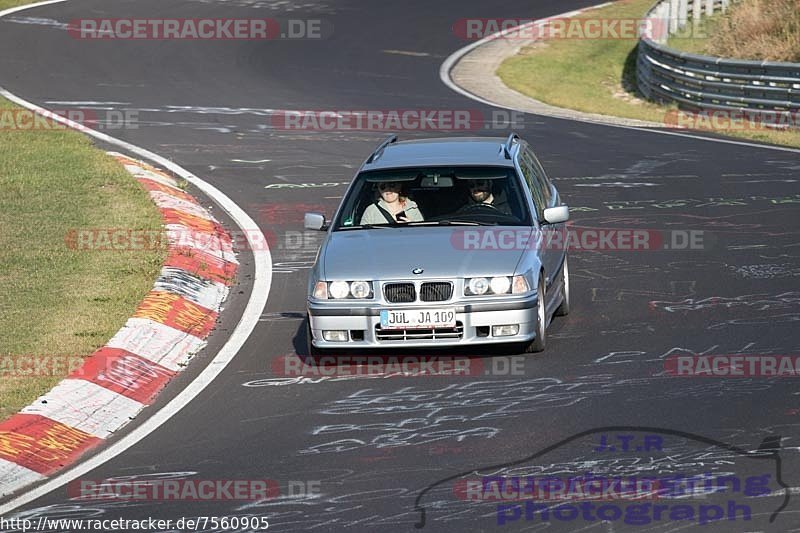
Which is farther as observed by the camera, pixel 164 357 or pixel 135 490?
pixel 164 357

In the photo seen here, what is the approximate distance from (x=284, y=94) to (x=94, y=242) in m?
12.7

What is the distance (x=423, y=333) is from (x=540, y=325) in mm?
921

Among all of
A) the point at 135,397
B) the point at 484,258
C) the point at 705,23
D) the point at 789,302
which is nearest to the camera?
the point at 135,397

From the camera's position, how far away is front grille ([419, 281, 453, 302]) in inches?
399

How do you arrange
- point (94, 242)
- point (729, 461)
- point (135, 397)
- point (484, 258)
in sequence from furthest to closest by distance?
point (94, 242) → point (484, 258) → point (135, 397) → point (729, 461)

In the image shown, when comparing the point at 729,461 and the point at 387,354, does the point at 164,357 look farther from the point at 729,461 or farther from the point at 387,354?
the point at 729,461

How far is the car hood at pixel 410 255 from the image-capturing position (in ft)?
33.6

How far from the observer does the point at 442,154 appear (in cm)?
1183

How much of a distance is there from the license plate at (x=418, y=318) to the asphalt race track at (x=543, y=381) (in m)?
0.43

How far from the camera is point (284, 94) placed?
87.4 ft

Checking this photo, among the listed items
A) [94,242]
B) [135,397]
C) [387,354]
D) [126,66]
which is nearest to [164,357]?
[135,397]

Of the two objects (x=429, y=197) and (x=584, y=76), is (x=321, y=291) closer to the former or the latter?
(x=429, y=197)

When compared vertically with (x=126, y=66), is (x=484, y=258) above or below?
below

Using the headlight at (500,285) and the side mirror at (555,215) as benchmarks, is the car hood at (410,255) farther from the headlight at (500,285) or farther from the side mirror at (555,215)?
the side mirror at (555,215)
